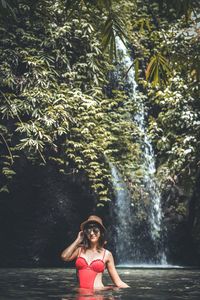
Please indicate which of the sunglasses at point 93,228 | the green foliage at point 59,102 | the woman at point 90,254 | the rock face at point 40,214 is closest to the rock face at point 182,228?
the green foliage at point 59,102

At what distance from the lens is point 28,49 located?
16.4m

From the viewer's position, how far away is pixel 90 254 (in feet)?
21.9

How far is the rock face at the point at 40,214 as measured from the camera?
16859 mm

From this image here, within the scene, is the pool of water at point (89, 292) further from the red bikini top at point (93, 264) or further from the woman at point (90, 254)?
the red bikini top at point (93, 264)

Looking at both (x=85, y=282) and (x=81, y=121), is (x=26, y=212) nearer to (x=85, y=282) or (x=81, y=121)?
(x=81, y=121)

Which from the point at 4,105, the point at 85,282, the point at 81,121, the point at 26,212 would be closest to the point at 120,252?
the point at 26,212

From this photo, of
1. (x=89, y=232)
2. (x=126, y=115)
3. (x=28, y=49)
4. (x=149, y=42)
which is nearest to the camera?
(x=89, y=232)

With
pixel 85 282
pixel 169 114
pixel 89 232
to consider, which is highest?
pixel 169 114

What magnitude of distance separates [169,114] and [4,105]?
5.79 metres

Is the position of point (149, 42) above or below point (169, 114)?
above

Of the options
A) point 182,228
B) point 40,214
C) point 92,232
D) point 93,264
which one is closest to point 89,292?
point 93,264

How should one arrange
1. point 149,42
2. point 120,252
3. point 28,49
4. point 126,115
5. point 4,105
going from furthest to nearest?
point 149,42, point 126,115, point 120,252, point 28,49, point 4,105

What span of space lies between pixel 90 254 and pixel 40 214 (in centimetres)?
1058

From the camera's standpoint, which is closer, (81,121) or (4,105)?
(4,105)
